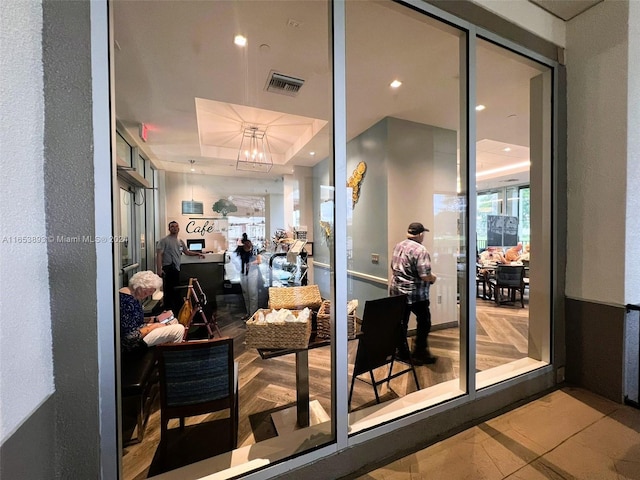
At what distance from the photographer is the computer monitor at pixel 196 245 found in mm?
3367

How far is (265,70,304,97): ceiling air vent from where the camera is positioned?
279 cm

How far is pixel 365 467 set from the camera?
66.4 inches

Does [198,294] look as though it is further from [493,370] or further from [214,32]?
[493,370]

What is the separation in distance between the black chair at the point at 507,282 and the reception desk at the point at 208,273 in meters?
4.99

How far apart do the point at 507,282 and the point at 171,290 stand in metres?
5.77

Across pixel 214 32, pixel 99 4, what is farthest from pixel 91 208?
pixel 214 32

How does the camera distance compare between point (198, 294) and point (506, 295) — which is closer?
point (198, 294)

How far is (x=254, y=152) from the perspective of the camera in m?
4.14

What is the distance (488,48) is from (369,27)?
972 millimetres

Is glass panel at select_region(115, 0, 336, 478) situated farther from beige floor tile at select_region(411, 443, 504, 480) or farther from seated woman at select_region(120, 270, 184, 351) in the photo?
beige floor tile at select_region(411, 443, 504, 480)

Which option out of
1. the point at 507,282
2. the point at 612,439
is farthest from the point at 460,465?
the point at 507,282

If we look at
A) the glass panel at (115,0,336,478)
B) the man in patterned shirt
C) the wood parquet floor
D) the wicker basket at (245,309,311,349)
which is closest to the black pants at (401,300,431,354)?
the man in patterned shirt

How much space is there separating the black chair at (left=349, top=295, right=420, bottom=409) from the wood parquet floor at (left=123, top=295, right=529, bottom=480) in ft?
0.35

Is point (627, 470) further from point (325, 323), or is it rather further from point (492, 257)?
point (492, 257)
